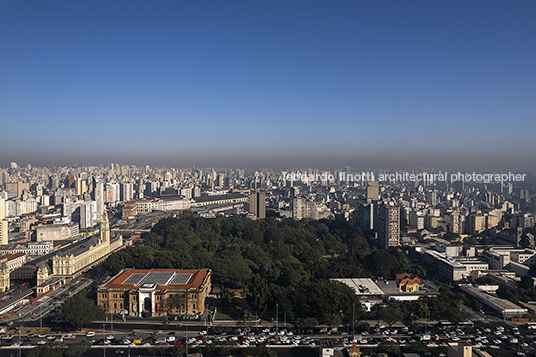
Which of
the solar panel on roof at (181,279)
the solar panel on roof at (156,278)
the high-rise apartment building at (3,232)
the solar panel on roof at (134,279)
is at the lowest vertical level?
the solar panel on roof at (181,279)

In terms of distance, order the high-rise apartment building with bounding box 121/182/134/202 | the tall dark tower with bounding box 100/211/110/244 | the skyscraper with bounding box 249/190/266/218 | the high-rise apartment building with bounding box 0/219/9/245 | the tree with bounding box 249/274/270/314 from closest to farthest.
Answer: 1. the tree with bounding box 249/274/270/314
2. the tall dark tower with bounding box 100/211/110/244
3. the high-rise apartment building with bounding box 0/219/9/245
4. the skyscraper with bounding box 249/190/266/218
5. the high-rise apartment building with bounding box 121/182/134/202

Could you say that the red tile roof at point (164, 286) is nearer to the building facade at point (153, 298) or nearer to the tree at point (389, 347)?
the building facade at point (153, 298)

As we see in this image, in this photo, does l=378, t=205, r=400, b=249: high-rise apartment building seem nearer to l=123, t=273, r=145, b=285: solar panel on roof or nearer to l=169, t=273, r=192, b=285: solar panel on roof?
l=169, t=273, r=192, b=285: solar panel on roof

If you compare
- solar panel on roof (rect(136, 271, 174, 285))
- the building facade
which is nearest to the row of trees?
the building facade

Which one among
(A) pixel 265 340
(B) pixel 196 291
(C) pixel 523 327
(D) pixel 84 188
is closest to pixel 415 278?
(C) pixel 523 327

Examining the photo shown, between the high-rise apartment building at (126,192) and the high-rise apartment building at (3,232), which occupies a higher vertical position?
the high-rise apartment building at (126,192)

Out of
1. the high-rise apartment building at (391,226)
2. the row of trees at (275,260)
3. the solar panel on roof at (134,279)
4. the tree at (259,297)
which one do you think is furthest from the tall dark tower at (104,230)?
the high-rise apartment building at (391,226)
